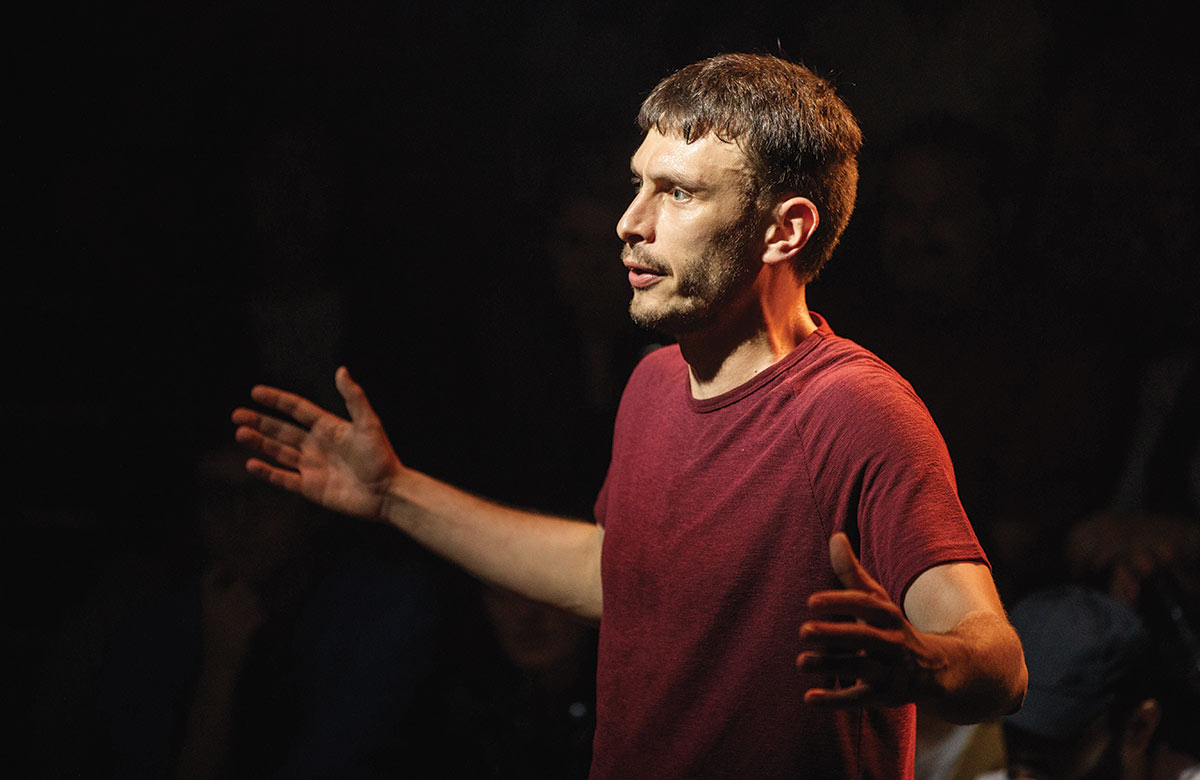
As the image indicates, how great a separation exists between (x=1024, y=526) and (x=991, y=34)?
121 cm

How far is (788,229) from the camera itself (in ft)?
5.08

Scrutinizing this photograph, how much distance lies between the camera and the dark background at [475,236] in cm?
225

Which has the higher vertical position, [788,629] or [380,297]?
[380,297]

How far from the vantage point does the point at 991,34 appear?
239 centimetres

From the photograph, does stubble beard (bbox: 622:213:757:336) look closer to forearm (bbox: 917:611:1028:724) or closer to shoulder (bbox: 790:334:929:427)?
shoulder (bbox: 790:334:929:427)

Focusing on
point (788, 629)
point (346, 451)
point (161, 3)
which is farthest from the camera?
point (161, 3)

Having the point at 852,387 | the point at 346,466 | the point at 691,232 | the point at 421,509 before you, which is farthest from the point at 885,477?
the point at 346,466

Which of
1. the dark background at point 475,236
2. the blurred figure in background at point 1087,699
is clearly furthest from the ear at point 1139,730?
the dark background at point 475,236

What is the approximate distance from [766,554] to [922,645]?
35 cm

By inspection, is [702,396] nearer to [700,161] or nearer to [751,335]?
[751,335]

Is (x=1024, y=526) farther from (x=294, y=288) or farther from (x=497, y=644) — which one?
(x=294, y=288)

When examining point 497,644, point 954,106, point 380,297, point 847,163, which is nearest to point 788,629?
point 847,163

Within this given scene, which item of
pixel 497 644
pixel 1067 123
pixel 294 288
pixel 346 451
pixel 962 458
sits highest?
pixel 1067 123

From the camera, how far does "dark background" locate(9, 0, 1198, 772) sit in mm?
2252
